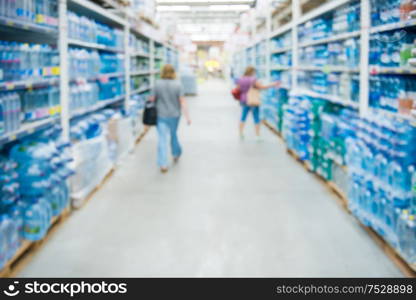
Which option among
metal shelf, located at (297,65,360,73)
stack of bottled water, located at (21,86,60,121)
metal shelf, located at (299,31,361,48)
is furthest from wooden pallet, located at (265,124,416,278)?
stack of bottled water, located at (21,86,60,121)

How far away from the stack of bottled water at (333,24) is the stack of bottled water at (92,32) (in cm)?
307

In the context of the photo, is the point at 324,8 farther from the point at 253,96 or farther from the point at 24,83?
the point at 24,83

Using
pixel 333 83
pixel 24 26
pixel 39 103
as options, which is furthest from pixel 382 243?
pixel 24 26

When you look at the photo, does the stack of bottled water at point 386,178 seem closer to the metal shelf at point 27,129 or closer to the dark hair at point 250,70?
the metal shelf at point 27,129

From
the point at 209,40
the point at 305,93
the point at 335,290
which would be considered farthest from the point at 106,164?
the point at 209,40

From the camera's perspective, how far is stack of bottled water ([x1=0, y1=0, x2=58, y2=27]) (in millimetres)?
3674

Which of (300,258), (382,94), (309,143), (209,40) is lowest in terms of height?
(300,258)

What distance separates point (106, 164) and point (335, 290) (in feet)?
13.1

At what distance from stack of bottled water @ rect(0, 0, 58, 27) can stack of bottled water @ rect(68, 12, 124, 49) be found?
60 cm

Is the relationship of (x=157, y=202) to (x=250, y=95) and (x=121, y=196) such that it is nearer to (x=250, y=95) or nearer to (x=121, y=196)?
(x=121, y=196)

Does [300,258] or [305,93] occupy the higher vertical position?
[305,93]

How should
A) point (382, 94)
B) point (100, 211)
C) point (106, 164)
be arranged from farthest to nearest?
point (106, 164) → point (100, 211) → point (382, 94)

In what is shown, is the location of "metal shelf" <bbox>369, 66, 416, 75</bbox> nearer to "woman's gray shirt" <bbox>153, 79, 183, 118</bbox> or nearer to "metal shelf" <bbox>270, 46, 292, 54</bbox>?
"woman's gray shirt" <bbox>153, 79, 183, 118</bbox>

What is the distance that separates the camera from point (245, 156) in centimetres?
806
